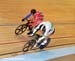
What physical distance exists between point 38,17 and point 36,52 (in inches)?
12.8

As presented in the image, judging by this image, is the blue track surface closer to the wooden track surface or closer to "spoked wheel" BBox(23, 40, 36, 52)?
"spoked wheel" BBox(23, 40, 36, 52)

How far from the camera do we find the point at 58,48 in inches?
99.3

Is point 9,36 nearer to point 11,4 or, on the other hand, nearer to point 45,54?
point 45,54

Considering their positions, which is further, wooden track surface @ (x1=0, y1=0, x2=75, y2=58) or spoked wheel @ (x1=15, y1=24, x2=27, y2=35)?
spoked wheel @ (x1=15, y1=24, x2=27, y2=35)

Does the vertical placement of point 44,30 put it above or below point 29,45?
above

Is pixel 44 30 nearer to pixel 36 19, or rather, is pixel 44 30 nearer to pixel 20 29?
pixel 36 19

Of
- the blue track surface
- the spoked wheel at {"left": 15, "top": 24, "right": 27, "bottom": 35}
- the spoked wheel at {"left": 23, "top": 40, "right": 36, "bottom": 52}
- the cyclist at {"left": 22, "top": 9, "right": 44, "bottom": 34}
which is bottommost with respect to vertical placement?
the blue track surface

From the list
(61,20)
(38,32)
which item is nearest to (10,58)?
(38,32)

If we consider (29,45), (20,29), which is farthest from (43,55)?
(20,29)

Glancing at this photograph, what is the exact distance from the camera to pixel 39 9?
4078 mm

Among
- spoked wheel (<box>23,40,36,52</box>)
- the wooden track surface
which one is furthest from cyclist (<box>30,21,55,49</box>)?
the wooden track surface

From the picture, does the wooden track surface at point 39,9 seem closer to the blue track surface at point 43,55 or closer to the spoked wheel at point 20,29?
the spoked wheel at point 20,29

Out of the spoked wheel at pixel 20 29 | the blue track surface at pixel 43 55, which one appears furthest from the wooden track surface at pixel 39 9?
the blue track surface at pixel 43 55

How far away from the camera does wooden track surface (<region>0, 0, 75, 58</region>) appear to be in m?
2.51
